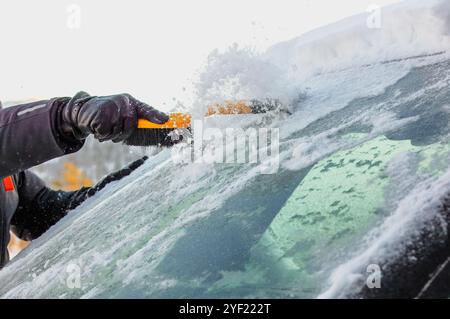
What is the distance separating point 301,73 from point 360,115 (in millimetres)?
642

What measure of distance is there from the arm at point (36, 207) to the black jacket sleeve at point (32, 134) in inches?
30.3

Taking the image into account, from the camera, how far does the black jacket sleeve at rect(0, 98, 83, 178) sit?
4.63 ft

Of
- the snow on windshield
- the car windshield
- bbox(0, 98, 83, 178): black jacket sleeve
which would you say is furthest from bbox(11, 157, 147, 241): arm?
bbox(0, 98, 83, 178): black jacket sleeve

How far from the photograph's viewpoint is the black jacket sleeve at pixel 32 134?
1.41 meters

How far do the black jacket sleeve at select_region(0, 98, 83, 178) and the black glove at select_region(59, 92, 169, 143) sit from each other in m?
0.03

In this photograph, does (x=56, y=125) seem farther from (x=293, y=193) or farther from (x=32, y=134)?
(x=293, y=193)

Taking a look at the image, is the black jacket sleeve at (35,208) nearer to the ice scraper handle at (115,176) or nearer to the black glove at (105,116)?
the ice scraper handle at (115,176)

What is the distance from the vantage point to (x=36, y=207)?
91.1 inches

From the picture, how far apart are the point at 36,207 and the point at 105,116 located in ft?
3.79

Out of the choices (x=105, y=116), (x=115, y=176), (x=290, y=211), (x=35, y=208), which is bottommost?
(x=35, y=208)

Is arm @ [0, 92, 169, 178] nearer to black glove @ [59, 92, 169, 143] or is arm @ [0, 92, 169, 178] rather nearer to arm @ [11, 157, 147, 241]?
black glove @ [59, 92, 169, 143]

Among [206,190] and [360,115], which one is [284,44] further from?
[206,190]

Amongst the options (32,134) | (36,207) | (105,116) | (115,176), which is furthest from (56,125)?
(36,207)
